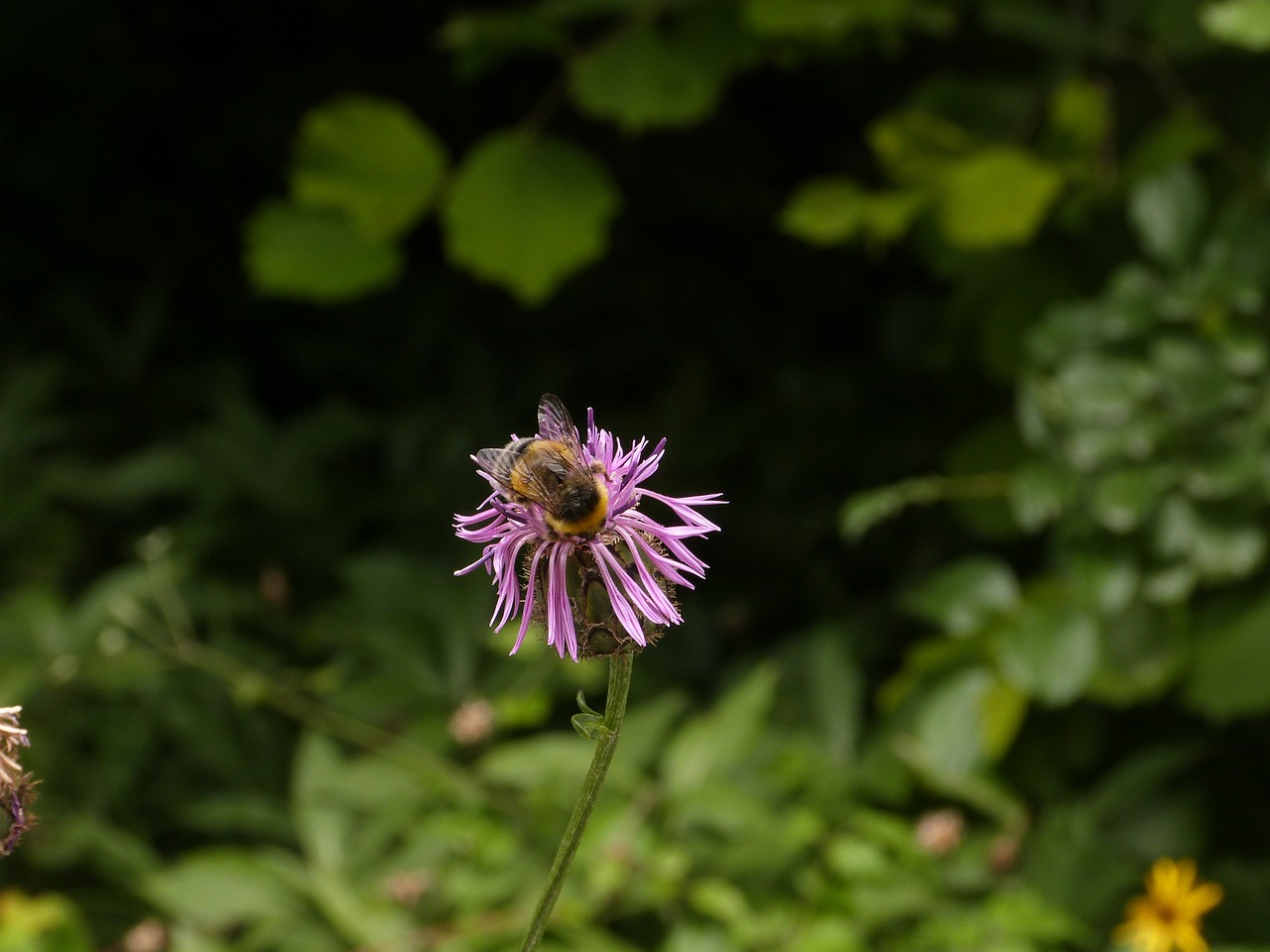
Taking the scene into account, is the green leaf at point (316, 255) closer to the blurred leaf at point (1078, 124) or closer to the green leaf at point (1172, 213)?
the blurred leaf at point (1078, 124)

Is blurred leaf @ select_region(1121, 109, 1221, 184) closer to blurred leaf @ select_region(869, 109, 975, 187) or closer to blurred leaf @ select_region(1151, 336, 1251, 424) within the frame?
blurred leaf @ select_region(869, 109, 975, 187)

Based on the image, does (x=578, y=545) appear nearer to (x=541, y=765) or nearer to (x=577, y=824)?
(x=577, y=824)

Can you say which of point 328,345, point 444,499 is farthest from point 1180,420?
point 328,345

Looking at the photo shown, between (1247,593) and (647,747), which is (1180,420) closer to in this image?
(1247,593)

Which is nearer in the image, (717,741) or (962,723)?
(962,723)

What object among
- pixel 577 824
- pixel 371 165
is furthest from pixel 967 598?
pixel 577 824

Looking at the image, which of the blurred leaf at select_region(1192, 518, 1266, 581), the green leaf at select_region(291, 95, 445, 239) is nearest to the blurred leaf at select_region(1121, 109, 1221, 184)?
the blurred leaf at select_region(1192, 518, 1266, 581)

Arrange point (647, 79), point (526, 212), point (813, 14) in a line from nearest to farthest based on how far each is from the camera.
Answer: point (813, 14) < point (647, 79) < point (526, 212)

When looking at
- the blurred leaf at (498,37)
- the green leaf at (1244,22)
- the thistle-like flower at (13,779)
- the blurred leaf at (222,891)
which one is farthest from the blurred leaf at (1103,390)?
the thistle-like flower at (13,779)
